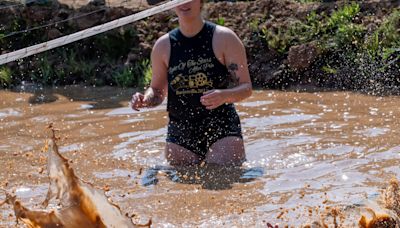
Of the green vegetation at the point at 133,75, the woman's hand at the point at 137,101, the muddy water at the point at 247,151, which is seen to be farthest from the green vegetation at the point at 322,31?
the woman's hand at the point at 137,101

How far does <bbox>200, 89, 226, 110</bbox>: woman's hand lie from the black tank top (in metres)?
0.49

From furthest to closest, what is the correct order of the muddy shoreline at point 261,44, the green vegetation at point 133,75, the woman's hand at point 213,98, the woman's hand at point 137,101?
the green vegetation at point 133,75 < the muddy shoreline at point 261,44 < the woman's hand at point 137,101 < the woman's hand at point 213,98

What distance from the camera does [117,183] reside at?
16.9ft

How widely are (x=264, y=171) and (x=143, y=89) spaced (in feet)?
12.1

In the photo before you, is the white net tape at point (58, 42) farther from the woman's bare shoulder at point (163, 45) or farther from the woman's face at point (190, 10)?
the woman's bare shoulder at point (163, 45)

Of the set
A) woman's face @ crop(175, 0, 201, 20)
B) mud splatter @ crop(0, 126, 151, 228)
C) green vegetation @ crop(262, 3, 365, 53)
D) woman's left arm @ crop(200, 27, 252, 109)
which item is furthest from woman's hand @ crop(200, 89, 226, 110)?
green vegetation @ crop(262, 3, 365, 53)

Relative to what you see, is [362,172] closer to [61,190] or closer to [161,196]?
[161,196]

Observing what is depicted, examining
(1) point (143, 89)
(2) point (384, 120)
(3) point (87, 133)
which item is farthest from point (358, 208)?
(1) point (143, 89)

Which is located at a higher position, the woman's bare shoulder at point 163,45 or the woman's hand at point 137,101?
the woman's bare shoulder at point 163,45

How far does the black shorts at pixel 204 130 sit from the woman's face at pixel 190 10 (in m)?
0.71

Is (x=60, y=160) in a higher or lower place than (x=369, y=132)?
higher

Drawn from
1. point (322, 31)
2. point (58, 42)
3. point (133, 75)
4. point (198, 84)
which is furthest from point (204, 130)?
point (133, 75)

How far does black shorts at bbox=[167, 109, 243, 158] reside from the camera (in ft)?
18.4

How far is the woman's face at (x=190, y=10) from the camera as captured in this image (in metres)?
5.46
